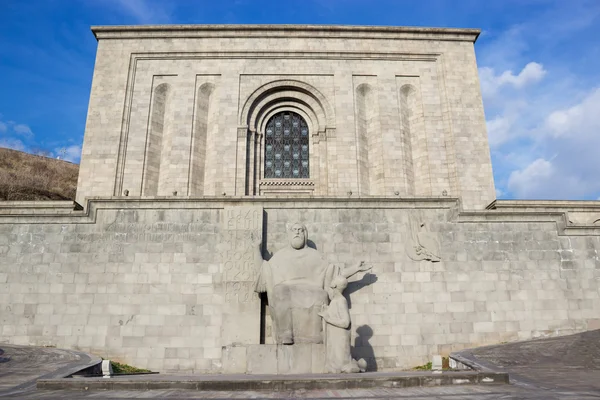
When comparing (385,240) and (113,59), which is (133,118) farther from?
(385,240)

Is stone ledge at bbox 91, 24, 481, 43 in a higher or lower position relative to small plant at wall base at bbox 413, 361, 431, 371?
higher

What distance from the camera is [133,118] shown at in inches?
896

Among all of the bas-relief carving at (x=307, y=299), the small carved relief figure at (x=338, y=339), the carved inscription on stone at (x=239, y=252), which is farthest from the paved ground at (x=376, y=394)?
the carved inscription on stone at (x=239, y=252)

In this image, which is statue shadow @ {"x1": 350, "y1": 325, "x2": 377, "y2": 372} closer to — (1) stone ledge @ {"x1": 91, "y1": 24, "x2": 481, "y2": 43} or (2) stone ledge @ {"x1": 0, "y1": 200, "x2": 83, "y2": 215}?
(2) stone ledge @ {"x1": 0, "y1": 200, "x2": 83, "y2": 215}

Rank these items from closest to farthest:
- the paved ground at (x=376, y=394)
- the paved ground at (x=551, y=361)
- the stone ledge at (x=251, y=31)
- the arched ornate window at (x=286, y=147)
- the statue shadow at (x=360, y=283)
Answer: the paved ground at (x=376, y=394) < the paved ground at (x=551, y=361) < the statue shadow at (x=360, y=283) < the arched ornate window at (x=286, y=147) < the stone ledge at (x=251, y=31)

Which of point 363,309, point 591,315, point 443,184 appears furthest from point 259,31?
point 591,315

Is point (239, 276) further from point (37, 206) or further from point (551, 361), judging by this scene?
point (37, 206)

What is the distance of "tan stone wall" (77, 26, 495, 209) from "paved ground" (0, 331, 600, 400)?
36.4 feet

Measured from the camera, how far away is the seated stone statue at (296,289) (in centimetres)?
1057

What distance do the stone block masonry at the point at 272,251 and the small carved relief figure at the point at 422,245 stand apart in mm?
149

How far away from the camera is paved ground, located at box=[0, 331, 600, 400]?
6.71 metres

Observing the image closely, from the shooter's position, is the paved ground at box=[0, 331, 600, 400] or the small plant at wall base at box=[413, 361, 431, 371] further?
the small plant at wall base at box=[413, 361, 431, 371]

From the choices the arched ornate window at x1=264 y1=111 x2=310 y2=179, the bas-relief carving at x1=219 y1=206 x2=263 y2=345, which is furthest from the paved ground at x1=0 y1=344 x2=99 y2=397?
the arched ornate window at x1=264 y1=111 x2=310 y2=179

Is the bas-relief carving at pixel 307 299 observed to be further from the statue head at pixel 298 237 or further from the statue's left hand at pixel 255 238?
the statue's left hand at pixel 255 238
